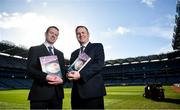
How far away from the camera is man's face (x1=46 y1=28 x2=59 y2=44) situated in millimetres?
4492

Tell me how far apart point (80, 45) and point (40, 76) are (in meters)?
1.05

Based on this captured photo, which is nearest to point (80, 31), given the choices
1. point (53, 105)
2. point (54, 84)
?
point (54, 84)

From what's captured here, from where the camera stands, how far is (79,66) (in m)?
4.03

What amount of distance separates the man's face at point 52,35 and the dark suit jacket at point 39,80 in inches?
9.5

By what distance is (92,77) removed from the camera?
411 cm

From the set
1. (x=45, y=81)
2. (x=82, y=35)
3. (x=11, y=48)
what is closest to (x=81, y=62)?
(x=82, y=35)

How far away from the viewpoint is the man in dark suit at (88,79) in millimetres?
3938

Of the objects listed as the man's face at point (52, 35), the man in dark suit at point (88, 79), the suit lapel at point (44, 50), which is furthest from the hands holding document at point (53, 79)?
the man's face at point (52, 35)

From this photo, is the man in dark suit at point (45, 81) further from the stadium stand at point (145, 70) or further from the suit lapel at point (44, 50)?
the stadium stand at point (145, 70)

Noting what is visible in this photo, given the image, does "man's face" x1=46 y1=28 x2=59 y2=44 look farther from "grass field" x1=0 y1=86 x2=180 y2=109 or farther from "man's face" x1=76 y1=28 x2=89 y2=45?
"grass field" x1=0 y1=86 x2=180 y2=109

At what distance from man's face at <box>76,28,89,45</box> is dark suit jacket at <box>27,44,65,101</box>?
77 cm

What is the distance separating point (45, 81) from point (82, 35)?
1.21 meters

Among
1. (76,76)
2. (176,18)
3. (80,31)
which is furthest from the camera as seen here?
(176,18)

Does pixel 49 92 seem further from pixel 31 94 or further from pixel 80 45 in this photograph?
pixel 80 45
